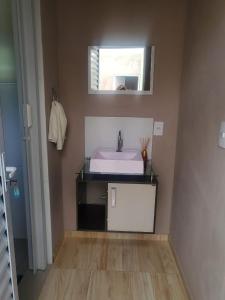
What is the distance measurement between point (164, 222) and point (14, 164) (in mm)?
1540

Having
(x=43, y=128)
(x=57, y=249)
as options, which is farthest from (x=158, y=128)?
(x=57, y=249)

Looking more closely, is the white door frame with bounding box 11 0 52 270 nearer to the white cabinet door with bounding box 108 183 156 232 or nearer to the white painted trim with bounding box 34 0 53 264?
the white painted trim with bounding box 34 0 53 264

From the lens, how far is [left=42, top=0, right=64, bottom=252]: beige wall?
1.82 m

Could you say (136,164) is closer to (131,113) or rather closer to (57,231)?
(131,113)

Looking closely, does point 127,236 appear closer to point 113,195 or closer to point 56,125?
point 113,195

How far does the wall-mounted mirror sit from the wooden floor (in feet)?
4.82

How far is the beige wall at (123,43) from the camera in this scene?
6.77 feet

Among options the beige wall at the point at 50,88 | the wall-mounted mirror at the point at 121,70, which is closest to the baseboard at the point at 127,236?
the beige wall at the point at 50,88

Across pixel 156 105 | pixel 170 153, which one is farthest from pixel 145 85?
pixel 170 153

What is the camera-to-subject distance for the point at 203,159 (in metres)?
1.56

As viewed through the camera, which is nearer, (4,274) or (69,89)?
(4,274)

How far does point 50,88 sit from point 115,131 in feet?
2.32

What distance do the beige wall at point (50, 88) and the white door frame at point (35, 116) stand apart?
7 centimetres

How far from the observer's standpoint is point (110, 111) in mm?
2264
